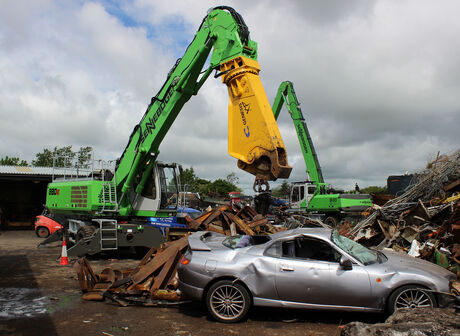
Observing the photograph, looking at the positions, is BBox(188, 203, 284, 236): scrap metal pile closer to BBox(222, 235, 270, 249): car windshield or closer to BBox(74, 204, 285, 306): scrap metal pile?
BBox(74, 204, 285, 306): scrap metal pile

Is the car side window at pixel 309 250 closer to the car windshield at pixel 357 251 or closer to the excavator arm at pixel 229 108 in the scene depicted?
the car windshield at pixel 357 251

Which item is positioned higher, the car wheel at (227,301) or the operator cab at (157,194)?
the operator cab at (157,194)

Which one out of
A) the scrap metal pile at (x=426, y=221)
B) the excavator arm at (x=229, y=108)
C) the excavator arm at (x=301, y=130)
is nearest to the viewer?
the excavator arm at (x=229, y=108)

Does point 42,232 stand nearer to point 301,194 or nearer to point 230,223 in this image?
point 230,223

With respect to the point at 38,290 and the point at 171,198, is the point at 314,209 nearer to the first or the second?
the point at 171,198

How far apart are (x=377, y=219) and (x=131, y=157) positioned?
8.31 meters

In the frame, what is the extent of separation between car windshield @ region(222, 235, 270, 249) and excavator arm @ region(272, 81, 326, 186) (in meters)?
14.6

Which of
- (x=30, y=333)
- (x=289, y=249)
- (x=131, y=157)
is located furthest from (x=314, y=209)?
(x=30, y=333)

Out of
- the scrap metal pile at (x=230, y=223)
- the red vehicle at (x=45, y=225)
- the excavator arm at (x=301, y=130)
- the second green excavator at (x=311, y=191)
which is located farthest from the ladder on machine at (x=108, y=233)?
the excavator arm at (x=301, y=130)

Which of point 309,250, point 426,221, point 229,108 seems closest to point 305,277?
point 309,250

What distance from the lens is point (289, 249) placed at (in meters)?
5.72

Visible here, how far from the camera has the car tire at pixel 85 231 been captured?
11219 millimetres

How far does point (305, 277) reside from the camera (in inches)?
211

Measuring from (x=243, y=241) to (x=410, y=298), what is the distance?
2.68 m
